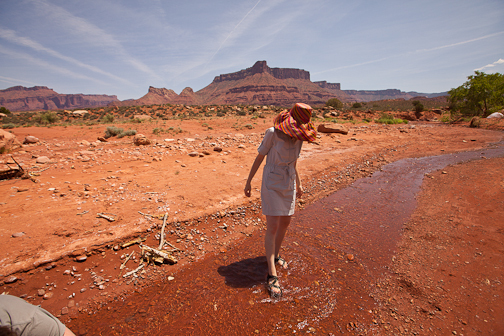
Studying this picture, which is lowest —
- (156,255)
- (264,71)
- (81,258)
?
(156,255)

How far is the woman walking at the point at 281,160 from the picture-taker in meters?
2.28

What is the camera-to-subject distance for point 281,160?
2.42m

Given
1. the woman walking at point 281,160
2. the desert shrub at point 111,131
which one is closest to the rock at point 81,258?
the woman walking at point 281,160

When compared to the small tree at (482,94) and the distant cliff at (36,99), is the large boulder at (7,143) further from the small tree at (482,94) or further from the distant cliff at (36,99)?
the distant cliff at (36,99)

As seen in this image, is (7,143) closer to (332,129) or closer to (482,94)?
(332,129)

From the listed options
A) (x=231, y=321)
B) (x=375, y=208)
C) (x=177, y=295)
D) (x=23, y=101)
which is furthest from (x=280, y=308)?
(x=23, y=101)

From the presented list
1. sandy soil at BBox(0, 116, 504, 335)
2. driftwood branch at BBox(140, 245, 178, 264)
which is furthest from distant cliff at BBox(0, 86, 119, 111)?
driftwood branch at BBox(140, 245, 178, 264)

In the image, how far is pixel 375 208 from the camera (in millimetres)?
5008

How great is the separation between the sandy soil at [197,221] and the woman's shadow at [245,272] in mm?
460

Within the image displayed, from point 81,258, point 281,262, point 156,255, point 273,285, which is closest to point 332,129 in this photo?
point 281,262

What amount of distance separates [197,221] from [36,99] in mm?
203307

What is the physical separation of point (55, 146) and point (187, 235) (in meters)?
9.09

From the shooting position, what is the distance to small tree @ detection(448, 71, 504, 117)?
1991cm

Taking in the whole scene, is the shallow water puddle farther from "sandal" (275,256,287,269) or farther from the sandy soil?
the sandy soil
